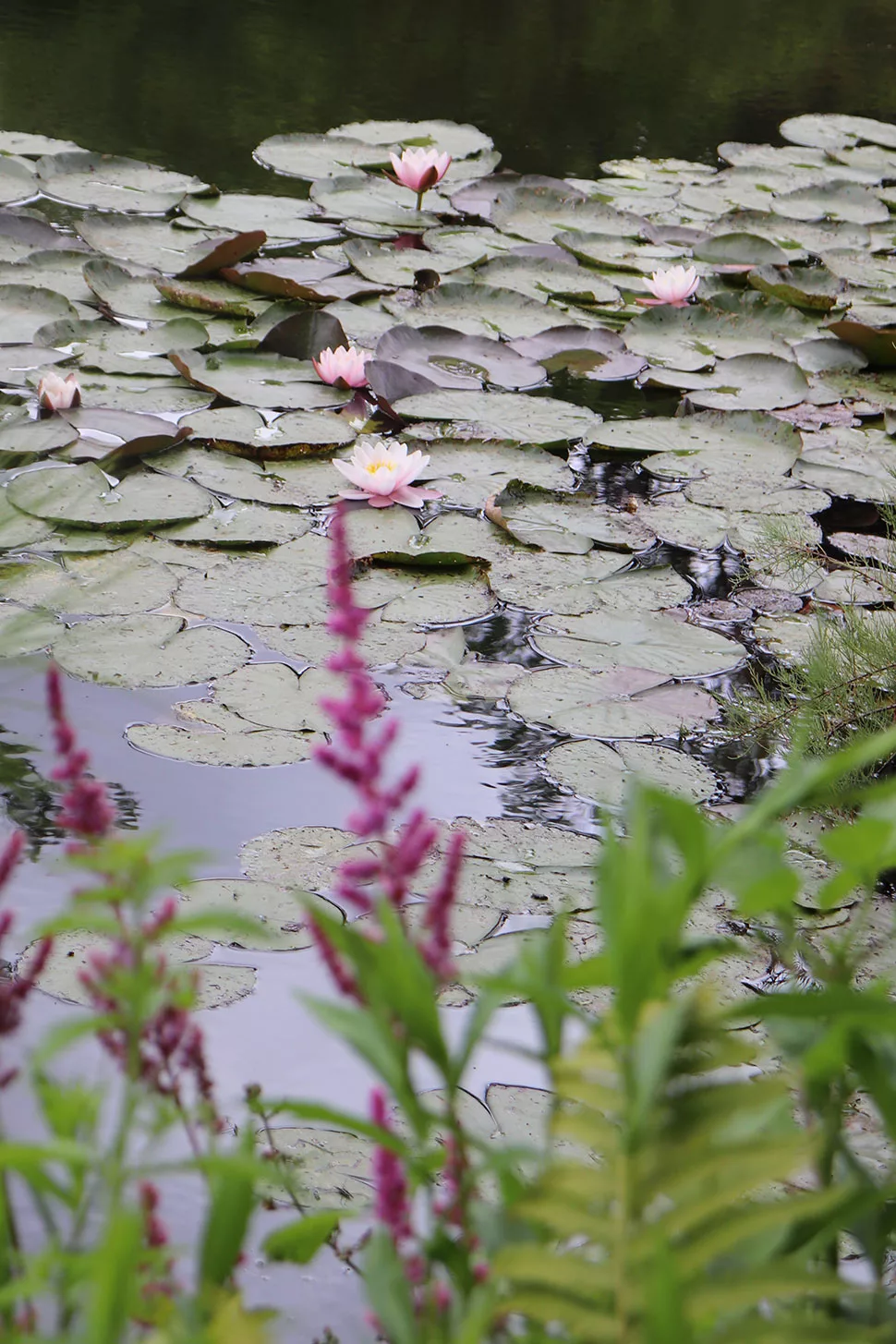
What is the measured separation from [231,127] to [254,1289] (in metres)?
4.65

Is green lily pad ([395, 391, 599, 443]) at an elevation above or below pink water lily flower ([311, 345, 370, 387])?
below

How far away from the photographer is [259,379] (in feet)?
10.2

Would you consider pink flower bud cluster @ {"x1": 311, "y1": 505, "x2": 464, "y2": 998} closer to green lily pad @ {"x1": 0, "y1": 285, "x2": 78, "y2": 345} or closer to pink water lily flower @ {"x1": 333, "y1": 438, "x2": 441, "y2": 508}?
pink water lily flower @ {"x1": 333, "y1": 438, "x2": 441, "y2": 508}

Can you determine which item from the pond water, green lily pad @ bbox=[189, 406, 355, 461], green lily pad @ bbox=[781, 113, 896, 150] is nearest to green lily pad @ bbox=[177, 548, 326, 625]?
the pond water

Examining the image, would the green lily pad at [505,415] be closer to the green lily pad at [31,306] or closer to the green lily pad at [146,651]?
the green lily pad at [31,306]

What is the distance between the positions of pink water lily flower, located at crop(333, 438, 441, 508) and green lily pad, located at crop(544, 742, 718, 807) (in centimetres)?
80

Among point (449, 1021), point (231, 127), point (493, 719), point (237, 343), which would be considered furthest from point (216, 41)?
point (449, 1021)

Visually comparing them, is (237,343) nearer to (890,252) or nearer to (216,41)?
(890,252)

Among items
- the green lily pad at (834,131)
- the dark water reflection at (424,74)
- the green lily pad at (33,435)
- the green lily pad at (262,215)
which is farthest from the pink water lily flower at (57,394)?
the green lily pad at (834,131)

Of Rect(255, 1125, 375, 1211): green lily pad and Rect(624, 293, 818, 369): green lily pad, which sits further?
Rect(624, 293, 818, 369): green lily pad

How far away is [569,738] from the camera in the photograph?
2043 mm

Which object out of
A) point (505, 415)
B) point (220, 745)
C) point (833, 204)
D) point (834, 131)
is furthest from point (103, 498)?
point (834, 131)

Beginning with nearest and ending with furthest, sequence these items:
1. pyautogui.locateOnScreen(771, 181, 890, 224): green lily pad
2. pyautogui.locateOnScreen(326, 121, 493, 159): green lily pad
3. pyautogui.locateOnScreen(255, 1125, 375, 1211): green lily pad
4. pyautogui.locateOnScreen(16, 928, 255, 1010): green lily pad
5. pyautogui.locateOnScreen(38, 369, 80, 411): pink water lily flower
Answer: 1. pyautogui.locateOnScreen(255, 1125, 375, 1211): green lily pad
2. pyautogui.locateOnScreen(16, 928, 255, 1010): green lily pad
3. pyautogui.locateOnScreen(38, 369, 80, 411): pink water lily flower
4. pyautogui.locateOnScreen(771, 181, 890, 224): green lily pad
5. pyautogui.locateOnScreen(326, 121, 493, 159): green lily pad

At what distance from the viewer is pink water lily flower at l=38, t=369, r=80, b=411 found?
275 cm
